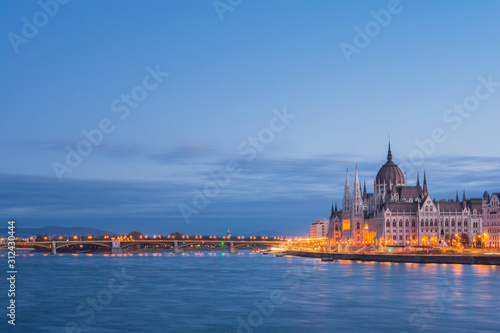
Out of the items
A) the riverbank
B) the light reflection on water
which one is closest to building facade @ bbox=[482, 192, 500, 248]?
the riverbank

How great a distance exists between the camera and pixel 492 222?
473 ft

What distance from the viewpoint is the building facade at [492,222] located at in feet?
468

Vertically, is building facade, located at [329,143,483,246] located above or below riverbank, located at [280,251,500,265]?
above

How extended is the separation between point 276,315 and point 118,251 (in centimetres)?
15186

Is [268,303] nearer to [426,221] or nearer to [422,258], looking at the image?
[422,258]

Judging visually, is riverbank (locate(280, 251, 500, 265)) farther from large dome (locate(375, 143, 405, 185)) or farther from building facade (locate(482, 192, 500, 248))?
large dome (locate(375, 143, 405, 185))

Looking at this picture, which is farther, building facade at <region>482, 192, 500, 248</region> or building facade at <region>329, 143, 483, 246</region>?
building facade at <region>329, 143, 483, 246</region>

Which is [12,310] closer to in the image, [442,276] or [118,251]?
[442,276]

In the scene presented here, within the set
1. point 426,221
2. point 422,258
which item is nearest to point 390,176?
point 426,221

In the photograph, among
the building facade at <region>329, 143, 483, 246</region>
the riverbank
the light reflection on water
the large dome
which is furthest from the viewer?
the large dome

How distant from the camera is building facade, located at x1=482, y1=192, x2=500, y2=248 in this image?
5610 inches

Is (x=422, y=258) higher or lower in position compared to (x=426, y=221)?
lower

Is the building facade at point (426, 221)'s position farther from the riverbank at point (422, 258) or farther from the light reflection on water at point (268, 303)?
the light reflection on water at point (268, 303)

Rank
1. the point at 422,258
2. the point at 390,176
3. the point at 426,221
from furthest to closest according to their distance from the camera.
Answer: the point at 390,176 → the point at 426,221 → the point at 422,258
